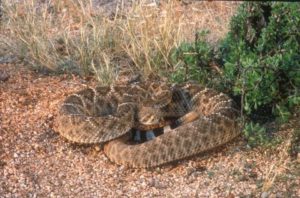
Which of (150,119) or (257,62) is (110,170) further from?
(257,62)

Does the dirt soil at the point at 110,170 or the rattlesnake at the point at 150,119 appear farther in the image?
the rattlesnake at the point at 150,119

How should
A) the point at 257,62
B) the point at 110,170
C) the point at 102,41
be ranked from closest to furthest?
1. the point at 110,170
2. the point at 257,62
3. the point at 102,41

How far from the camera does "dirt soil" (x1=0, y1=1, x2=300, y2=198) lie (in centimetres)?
494

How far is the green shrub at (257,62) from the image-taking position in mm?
5414

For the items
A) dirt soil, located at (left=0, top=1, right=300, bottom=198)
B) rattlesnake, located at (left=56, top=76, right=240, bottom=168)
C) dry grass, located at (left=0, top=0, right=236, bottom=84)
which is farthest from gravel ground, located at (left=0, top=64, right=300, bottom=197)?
dry grass, located at (left=0, top=0, right=236, bottom=84)

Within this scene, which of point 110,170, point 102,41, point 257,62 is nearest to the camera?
point 110,170

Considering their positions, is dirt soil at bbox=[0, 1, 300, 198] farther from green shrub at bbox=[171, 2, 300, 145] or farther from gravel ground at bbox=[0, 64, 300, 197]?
green shrub at bbox=[171, 2, 300, 145]

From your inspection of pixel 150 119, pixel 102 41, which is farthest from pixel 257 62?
pixel 102 41

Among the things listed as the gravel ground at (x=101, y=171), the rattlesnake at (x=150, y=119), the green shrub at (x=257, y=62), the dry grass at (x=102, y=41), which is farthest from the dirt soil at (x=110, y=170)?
the dry grass at (x=102, y=41)

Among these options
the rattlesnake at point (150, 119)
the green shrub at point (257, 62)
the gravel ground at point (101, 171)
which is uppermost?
the green shrub at point (257, 62)

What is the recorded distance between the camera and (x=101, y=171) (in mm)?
5301

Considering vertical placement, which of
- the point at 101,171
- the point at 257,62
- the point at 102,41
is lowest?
the point at 101,171

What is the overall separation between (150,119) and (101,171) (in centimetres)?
65

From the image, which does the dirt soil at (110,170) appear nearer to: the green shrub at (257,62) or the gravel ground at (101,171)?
the gravel ground at (101,171)
